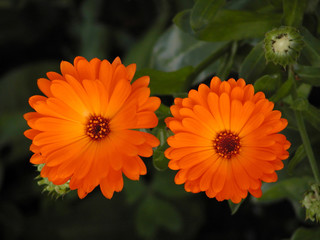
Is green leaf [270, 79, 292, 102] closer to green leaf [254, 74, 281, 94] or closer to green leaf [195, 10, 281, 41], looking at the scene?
green leaf [254, 74, 281, 94]

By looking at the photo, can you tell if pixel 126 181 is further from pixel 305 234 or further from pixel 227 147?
pixel 227 147

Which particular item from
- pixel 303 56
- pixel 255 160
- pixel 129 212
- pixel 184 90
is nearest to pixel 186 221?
pixel 129 212

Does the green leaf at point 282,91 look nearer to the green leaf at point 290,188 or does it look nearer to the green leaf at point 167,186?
the green leaf at point 290,188

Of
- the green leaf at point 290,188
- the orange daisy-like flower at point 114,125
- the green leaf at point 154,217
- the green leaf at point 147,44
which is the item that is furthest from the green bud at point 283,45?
the green leaf at point 154,217

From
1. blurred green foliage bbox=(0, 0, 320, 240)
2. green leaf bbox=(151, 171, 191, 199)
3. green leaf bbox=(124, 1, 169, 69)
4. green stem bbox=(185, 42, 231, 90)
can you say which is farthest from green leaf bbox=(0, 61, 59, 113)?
green stem bbox=(185, 42, 231, 90)

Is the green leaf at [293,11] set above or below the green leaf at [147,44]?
below

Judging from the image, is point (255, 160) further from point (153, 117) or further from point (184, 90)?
point (184, 90)

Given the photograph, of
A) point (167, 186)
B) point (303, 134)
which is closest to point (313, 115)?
point (303, 134)
